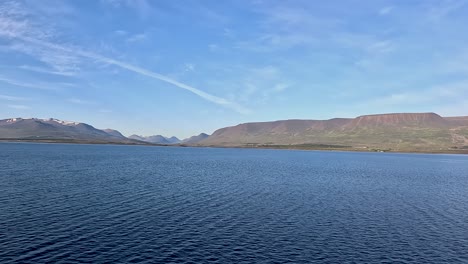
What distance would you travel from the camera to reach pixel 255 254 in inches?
1352

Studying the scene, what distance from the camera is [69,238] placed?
36.1 metres

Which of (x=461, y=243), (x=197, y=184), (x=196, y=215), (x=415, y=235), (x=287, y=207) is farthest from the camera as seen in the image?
(x=197, y=184)

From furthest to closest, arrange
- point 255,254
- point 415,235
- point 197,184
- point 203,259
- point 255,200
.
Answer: point 197,184 → point 255,200 → point 415,235 → point 255,254 → point 203,259

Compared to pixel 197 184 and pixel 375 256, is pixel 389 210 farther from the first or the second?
pixel 197 184

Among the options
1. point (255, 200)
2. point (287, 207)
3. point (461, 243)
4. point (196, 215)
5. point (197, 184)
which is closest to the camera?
point (461, 243)

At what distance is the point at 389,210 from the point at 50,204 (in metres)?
53.5

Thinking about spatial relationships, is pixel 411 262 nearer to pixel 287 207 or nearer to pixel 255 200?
pixel 287 207

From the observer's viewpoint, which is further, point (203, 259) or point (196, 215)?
point (196, 215)

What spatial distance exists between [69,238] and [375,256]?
102 feet

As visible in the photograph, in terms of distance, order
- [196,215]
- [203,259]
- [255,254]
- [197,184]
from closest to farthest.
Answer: [203,259] → [255,254] → [196,215] → [197,184]

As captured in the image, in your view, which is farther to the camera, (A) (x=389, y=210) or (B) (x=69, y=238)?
(A) (x=389, y=210)

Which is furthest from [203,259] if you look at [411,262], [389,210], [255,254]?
[389,210]

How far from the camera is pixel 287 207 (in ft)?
191

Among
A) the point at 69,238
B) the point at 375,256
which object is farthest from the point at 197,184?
the point at 375,256
